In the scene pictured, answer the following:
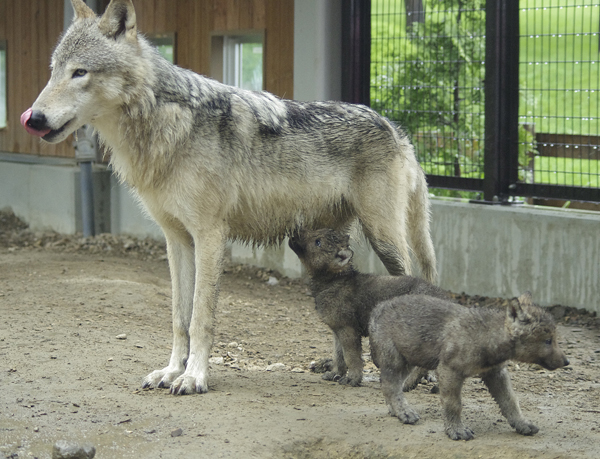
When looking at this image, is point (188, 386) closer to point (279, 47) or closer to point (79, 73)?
point (79, 73)

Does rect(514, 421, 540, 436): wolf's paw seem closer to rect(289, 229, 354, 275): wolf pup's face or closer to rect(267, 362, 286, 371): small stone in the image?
rect(289, 229, 354, 275): wolf pup's face

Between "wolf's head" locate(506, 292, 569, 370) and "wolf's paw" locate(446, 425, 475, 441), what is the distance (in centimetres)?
49

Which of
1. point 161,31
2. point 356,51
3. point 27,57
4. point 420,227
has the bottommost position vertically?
point 420,227

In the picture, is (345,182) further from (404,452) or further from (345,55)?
(345,55)

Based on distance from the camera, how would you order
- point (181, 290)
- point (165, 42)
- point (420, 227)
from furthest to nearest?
point (165, 42)
point (420, 227)
point (181, 290)

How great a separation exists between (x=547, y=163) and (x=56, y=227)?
7.19 metres

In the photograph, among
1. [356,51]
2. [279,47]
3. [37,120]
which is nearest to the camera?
[37,120]

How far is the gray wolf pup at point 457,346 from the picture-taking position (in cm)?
404

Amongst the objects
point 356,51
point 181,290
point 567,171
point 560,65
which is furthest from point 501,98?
point 181,290

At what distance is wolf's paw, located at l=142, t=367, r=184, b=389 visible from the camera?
510cm

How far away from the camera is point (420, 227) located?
626 centimetres

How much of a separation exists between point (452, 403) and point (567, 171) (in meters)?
4.34

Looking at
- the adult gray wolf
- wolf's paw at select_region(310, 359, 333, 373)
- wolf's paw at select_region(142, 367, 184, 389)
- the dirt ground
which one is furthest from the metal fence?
wolf's paw at select_region(142, 367, 184, 389)

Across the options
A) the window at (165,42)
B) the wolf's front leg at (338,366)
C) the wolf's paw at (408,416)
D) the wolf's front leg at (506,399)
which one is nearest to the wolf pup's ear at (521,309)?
the wolf's front leg at (506,399)
